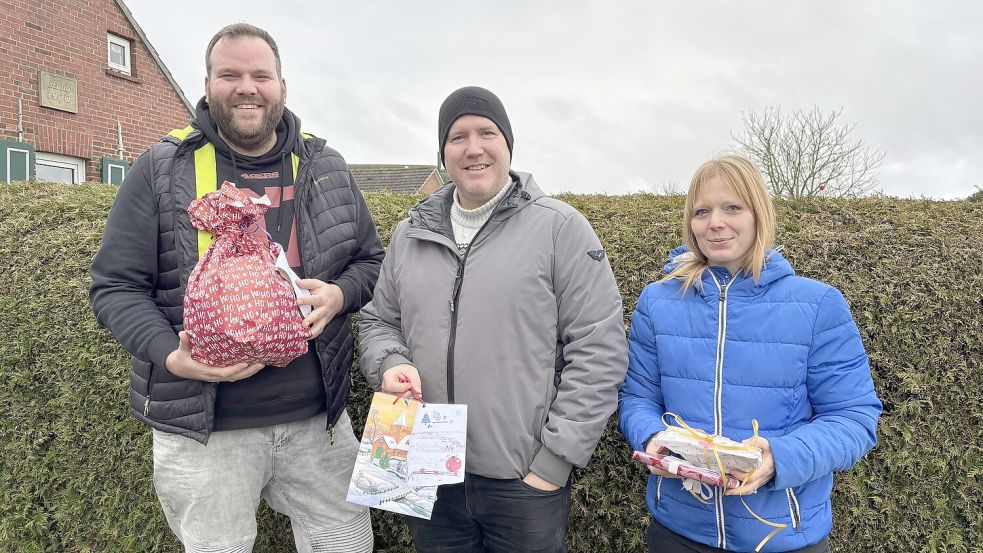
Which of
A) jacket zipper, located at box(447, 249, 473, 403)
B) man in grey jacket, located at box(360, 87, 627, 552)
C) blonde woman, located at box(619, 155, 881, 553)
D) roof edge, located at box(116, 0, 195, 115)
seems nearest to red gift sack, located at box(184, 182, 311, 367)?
man in grey jacket, located at box(360, 87, 627, 552)

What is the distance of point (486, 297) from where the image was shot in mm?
2037

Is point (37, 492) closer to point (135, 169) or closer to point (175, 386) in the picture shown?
point (175, 386)

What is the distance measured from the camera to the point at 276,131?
2.44 meters

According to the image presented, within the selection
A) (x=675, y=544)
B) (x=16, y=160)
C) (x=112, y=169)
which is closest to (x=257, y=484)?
(x=675, y=544)

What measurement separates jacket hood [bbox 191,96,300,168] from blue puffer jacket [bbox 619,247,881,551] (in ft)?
5.15

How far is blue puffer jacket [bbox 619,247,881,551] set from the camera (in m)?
1.82

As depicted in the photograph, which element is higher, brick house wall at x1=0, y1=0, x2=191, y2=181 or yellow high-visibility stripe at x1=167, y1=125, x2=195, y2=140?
brick house wall at x1=0, y1=0, x2=191, y2=181

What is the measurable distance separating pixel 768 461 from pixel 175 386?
1972 mm

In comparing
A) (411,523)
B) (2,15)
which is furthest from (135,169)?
(2,15)

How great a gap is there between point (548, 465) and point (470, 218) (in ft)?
2.98

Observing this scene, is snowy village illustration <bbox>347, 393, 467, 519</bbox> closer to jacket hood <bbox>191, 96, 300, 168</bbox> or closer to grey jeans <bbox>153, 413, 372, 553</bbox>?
grey jeans <bbox>153, 413, 372, 553</bbox>

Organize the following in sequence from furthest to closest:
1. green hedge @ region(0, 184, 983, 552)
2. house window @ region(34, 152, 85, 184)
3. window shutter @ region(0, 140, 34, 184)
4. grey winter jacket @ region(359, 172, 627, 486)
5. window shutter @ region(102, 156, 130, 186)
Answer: window shutter @ region(102, 156, 130, 186)
house window @ region(34, 152, 85, 184)
window shutter @ region(0, 140, 34, 184)
green hedge @ region(0, 184, 983, 552)
grey winter jacket @ region(359, 172, 627, 486)

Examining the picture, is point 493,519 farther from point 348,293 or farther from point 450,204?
point 450,204

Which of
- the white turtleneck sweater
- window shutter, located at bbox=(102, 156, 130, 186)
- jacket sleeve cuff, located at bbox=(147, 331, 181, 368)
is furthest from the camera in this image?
window shutter, located at bbox=(102, 156, 130, 186)
